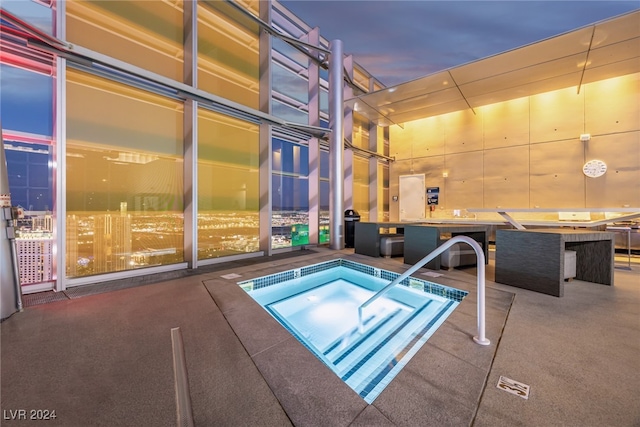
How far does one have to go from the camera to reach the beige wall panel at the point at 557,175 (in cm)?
616

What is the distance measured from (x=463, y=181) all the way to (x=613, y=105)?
3.57 metres

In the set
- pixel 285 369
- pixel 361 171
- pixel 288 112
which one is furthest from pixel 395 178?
pixel 285 369

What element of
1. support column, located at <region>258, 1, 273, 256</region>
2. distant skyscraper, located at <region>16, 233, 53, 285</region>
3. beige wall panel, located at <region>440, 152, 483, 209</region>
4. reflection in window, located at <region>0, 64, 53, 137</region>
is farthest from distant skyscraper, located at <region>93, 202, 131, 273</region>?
beige wall panel, located at <region>440, 152, 483, 209</region>

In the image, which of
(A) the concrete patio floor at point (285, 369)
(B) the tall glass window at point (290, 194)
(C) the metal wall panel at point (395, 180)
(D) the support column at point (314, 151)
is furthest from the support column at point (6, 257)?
(C) the metal wall panel at point (395, 180)

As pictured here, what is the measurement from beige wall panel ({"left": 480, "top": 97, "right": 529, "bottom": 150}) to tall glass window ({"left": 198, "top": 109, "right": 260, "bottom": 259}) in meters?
7.15

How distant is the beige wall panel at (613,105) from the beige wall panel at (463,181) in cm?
249

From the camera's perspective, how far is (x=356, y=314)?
2990 mm

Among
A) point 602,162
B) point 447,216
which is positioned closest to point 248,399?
point 447,216

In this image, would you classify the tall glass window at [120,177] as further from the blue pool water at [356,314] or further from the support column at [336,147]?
the support column at [336,147]

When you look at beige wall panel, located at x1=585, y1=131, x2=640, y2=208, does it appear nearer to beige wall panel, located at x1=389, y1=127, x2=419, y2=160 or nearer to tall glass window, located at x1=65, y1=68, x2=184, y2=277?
beige wall panel, located at x1=389, y1=127, x2=419, y2=160

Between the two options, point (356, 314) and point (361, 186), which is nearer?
point (356, 314)

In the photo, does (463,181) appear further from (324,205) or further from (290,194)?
(290,194)

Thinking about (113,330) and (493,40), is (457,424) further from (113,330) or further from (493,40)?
(493,40)

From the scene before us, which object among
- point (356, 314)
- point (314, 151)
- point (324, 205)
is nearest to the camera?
point (356, 314)
